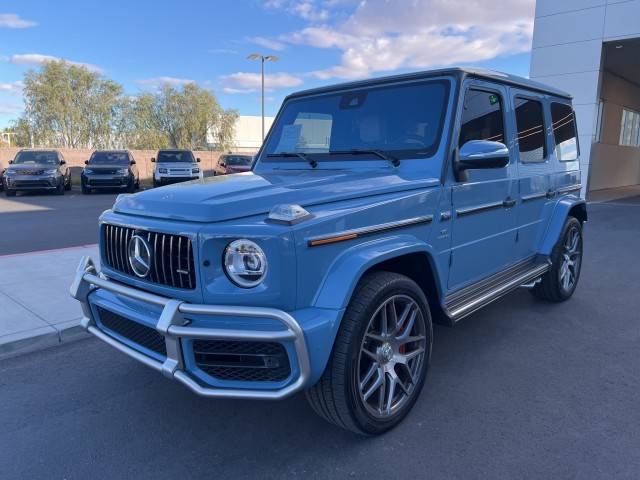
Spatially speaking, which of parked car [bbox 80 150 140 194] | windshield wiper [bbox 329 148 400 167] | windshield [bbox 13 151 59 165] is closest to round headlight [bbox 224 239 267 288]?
windshield wiper [bbox 329 148 400 167]

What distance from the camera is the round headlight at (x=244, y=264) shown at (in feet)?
7.45

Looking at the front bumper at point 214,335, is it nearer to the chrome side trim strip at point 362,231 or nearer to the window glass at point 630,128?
the chrome side trim strip at point 362,231

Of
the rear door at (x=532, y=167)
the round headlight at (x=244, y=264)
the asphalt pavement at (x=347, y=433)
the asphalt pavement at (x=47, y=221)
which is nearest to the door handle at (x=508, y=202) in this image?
the rear door at (x=532, y=167)

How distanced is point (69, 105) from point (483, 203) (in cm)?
3893

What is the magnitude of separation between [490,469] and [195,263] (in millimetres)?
1814

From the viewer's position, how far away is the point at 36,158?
705 inches

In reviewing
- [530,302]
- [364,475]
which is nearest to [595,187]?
[530,302]

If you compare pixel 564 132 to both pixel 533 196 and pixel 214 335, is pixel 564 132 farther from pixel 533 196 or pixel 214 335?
pixel 214 335

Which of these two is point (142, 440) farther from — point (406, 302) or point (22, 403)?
point (406, 302)

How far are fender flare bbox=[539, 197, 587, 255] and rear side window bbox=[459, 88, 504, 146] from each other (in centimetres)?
136

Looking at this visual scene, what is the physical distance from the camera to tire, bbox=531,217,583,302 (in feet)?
15.7

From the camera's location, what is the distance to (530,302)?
5180 mm

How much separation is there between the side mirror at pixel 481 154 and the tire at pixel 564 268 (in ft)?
6.52

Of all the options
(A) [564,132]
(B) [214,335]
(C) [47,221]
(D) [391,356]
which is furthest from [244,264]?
(C) [47,221]
